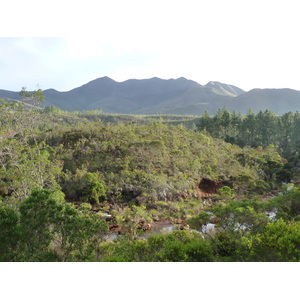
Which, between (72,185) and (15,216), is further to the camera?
(72,185)

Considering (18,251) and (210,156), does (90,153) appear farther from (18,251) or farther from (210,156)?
(18,251)

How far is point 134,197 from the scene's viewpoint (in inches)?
612

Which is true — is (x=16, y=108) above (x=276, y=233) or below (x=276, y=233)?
above

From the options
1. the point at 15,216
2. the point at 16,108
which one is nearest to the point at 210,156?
the point at 16,108

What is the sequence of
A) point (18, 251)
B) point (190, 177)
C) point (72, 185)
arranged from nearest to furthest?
point (18, 251) < point (72, 185) < point (190, 177)

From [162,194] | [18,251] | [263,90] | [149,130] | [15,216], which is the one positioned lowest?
[162,194]

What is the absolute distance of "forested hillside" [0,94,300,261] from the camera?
645 centimetres

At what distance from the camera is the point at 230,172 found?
21469 mm

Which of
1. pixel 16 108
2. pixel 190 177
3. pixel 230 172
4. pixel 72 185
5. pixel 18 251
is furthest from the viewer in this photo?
pixel 230 172

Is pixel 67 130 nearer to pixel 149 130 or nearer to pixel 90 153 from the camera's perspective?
pixel 90 153

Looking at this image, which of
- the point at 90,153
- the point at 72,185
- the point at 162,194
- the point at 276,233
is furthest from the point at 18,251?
the point at 90,153

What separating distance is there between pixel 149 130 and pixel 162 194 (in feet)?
32.9

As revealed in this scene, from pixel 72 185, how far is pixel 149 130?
11.1 m

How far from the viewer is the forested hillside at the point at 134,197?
6445 mm
